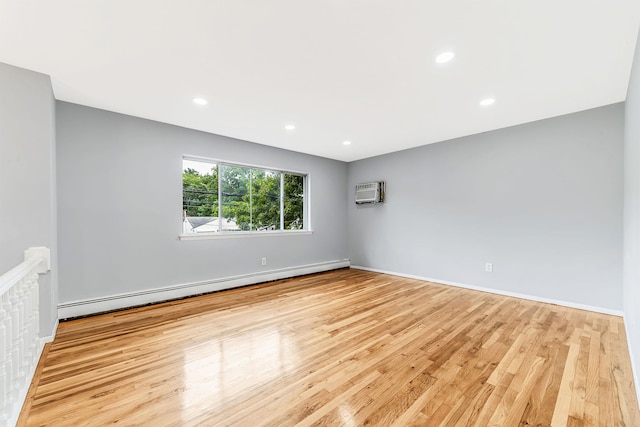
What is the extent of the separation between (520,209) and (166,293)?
4905 mm

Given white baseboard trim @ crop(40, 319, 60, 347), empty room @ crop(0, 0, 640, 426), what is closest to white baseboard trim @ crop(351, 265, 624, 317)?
empty room @ crop(0, 0, 640, 426)

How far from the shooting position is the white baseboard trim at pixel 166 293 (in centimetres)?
301

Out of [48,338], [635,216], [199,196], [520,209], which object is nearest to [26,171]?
[48,338]

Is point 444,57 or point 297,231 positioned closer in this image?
point 444,57

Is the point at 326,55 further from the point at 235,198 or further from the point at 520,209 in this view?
the point at 520,209

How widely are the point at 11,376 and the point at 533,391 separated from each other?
307 cm

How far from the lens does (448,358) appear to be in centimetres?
215

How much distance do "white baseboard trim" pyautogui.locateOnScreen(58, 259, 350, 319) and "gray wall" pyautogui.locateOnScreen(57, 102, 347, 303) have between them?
0.07 metres

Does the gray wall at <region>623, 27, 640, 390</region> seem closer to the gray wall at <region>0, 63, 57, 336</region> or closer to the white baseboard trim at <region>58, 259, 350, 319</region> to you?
the white baseboard trim at <region>58, 259, 350, 319</region>

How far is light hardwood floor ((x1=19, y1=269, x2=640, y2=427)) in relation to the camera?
1533 mm

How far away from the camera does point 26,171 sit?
231 centimetres

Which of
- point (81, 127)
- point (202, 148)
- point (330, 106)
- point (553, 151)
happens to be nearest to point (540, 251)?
point (553, 151)

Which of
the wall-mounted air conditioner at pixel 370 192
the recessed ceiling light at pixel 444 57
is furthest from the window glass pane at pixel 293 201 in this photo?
the recessed ceiling light at pixel 444 57

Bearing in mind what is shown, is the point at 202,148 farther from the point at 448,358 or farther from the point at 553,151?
the point at 553,151
